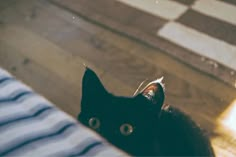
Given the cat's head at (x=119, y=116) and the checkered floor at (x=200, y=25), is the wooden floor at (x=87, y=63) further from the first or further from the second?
the cat's head at (x=119, y=116)

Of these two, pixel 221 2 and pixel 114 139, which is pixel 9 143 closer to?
pixel 114 139

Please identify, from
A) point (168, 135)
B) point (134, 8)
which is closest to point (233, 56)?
point (134, 8)

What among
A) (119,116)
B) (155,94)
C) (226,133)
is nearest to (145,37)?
(226,133)

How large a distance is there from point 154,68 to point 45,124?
871 mm

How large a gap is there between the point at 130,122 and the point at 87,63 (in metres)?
0.68

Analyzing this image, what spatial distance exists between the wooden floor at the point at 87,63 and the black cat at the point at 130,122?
40 centimetres

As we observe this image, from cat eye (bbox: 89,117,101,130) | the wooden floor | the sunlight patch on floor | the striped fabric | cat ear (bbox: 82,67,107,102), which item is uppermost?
the wooden floor

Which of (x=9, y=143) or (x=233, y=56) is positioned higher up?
(x=233, y=56)

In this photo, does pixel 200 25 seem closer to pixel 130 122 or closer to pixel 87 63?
pixel 87 63

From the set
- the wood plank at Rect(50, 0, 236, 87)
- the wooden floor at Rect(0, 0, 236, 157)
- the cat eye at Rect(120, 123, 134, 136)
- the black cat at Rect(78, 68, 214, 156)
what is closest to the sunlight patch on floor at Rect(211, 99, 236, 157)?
the wooden floor at Rect(0, 0, 236, 157)

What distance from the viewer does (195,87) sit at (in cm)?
125

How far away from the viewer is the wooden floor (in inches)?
46.9

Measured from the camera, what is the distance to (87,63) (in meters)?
1.35

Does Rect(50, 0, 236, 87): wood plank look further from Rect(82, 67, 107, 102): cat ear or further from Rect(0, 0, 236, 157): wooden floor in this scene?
Rect(82, 67, 107, 102): cat ear
